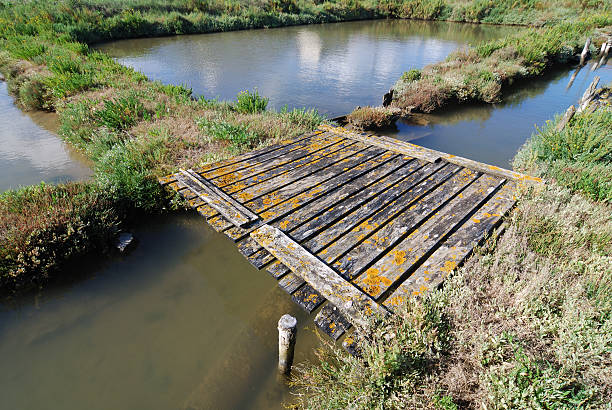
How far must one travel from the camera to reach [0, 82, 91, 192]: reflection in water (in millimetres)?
7527

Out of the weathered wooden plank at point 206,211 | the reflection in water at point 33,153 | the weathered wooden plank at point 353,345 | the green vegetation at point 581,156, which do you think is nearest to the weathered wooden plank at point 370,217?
the weathered wooden plank at point 353,345

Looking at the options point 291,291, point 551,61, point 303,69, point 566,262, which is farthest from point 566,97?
point 291,291

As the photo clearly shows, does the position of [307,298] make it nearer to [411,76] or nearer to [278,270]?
[278,270]

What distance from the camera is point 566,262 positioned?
12.7 ft

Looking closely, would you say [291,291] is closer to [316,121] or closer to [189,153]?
[189,153]

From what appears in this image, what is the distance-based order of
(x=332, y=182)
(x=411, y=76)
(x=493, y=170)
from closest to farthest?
(x=332, y=182)
(x=493, y=170)
(x=411, y=76)

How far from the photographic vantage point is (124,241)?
5.48 metres

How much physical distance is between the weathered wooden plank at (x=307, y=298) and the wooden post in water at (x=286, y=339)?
183mm

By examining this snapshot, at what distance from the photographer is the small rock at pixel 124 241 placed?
538 cm

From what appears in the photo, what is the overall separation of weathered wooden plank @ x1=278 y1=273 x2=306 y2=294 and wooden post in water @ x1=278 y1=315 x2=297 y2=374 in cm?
30

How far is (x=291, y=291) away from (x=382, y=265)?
45.6 inches

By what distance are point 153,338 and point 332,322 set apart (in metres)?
2.74

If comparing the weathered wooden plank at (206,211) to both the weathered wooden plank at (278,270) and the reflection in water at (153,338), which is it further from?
the weathered wooden plank at (278,270)

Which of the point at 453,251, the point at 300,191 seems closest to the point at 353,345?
the point at 453,251
